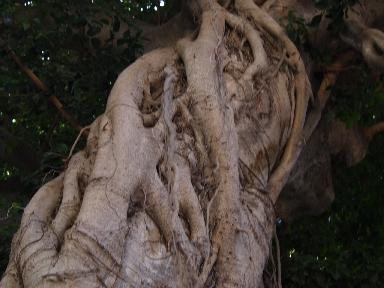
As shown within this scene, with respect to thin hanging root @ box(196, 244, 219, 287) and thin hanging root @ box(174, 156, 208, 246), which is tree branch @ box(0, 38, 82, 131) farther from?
thin hanging root @ box(196, 244, 219, 287)

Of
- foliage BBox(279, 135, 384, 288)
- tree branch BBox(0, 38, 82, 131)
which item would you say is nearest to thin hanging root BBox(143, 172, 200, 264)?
tree branch BBox(0, 38, 82, 131)

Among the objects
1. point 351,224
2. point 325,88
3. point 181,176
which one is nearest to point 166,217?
point 181,176

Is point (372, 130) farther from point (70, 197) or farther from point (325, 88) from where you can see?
point (70, 197)

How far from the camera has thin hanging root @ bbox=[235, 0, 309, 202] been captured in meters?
3.01

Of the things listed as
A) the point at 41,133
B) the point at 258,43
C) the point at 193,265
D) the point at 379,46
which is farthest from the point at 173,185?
the point at 41,133

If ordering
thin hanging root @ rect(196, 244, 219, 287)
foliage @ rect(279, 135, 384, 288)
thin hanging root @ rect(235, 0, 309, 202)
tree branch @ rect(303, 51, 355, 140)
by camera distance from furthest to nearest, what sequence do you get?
1. foliage @ rect(279, 135, 384, 288)
2. tree branch @ rect(303, 51, 355, 140)
3. thin hanging root @ rect(235, 0, 309, 202)
4. thin hanging root @ rect(196, 244, 219, 287)

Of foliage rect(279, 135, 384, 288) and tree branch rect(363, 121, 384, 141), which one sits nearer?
tree branch rect(363, 121, 384, 141)

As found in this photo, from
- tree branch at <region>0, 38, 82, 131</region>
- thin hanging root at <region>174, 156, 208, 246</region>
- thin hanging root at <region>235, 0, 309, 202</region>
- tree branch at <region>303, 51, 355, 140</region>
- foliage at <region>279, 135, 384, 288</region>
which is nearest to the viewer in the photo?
thin hanging root at <region>174, 156, 208, 246</region>

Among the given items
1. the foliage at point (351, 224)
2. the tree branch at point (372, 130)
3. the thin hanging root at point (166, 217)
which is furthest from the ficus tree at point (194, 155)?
the foliage at point (351, 224)

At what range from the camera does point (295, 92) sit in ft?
10.9

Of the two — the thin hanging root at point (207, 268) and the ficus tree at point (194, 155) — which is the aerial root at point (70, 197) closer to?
the ficus tree at point (194, 155)

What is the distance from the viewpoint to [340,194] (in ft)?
17.3

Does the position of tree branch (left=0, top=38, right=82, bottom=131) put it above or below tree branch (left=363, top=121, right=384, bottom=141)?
above

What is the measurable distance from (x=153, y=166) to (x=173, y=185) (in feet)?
0.27
